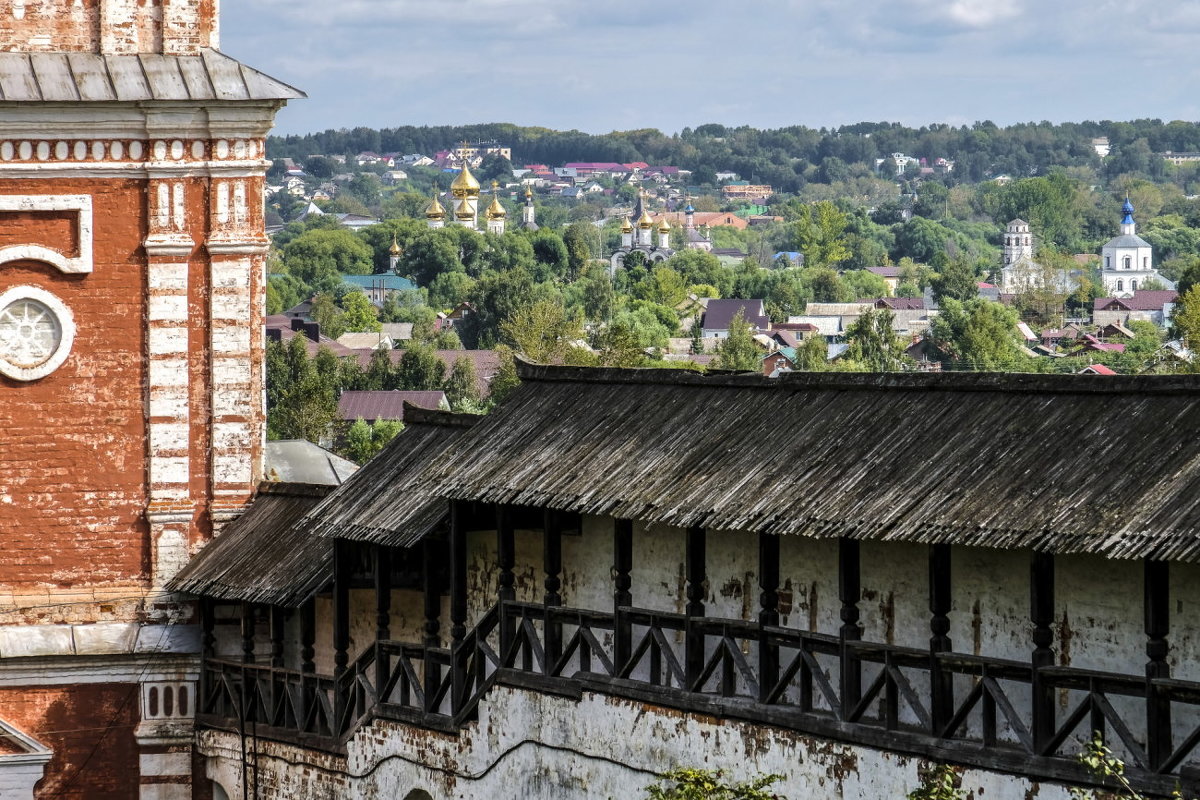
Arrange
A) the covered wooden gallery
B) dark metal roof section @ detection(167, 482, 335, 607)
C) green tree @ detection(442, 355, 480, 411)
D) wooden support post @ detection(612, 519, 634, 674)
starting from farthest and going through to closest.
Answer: green tree @ detection(442, 355, 480, 411)
dark metal roof section @ detection(167, 482, 335, 607)
wooden support post @ detection(612, 519, 634, 674)
the covered wooden gallery

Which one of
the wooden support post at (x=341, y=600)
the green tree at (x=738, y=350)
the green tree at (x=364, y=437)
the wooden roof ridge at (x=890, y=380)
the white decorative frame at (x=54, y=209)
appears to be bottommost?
the green tree at (x=364, y=437)

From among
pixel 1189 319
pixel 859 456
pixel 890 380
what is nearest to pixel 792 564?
pixel 859 456

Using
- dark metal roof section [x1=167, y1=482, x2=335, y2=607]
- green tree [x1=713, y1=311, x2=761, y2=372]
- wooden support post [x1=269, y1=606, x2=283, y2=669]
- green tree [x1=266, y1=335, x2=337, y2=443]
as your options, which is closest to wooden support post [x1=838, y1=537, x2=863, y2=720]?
dark metal roof section [x1=167, y1=482, x2=335, y2=607]

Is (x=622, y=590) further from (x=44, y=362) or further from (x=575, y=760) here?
(x=44, y=362)

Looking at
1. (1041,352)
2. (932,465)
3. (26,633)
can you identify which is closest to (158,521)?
(26,633)

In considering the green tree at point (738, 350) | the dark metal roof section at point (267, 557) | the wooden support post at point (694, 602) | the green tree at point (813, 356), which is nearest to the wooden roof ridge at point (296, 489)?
the dark metal roof section at point (267, 557)

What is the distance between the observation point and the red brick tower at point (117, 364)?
2059 cm

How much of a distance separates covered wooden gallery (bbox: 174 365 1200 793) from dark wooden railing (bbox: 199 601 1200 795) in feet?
0.06

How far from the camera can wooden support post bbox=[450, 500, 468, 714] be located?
16.9 metres

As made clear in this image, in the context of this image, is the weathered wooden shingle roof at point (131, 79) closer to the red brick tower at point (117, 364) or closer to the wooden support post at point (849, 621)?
the red brick tower at point (117, 364)

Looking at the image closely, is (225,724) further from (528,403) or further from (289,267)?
(289,267)

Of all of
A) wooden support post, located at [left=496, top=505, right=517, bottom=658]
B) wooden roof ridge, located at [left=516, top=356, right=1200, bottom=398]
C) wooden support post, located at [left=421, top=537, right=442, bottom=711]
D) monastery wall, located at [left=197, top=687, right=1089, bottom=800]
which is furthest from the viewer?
wooden support post, located at [left=421, top=537, right=442, bottom=711]

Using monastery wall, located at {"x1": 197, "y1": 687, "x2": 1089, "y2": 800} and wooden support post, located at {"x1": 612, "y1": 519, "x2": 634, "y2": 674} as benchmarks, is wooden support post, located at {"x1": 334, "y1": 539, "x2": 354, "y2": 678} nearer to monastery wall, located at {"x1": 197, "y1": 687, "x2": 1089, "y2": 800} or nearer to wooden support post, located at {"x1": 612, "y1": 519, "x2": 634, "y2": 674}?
monastery wall, located at {"x1": 197, "y1": 687, "x2": 1089, "y2": 800}

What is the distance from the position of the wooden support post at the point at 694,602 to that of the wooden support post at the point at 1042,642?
9.05 ft
